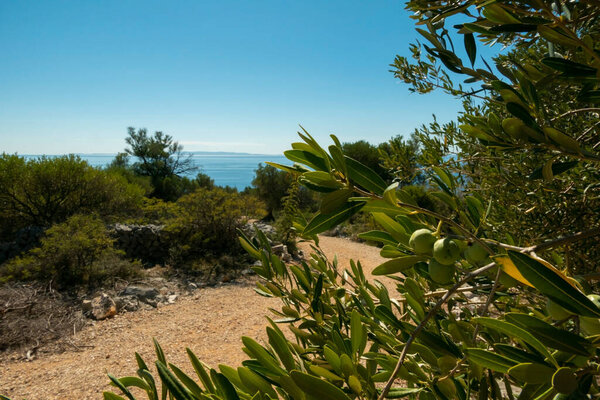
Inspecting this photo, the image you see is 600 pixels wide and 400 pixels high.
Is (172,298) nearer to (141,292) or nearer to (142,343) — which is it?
(141,292)

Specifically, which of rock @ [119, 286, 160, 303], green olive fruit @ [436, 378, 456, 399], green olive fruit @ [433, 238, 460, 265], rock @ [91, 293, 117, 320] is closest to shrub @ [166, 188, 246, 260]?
rock @ [119, 286, 160, 303]

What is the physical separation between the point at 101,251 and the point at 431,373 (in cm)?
688

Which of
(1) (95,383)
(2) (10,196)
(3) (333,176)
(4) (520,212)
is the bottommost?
(1) (95,383)

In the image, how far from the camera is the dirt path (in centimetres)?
326

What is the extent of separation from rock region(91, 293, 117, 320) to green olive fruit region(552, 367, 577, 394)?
5668mm

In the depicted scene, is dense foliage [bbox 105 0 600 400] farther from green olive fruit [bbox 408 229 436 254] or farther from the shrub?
the shrub

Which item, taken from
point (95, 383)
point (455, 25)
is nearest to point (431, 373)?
point (455, 25)

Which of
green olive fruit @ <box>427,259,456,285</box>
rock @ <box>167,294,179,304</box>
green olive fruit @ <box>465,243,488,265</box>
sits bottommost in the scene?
rock @ <box>167,294,179,304</box>

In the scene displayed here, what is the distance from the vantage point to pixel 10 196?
25.3ft

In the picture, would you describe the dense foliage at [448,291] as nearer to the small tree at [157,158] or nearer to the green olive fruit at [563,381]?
the green olive fruit at [563,381]

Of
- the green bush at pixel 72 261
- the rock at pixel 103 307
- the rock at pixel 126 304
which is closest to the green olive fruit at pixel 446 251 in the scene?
the rock at pixel 103 307

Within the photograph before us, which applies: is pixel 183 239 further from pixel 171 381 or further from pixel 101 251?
pixel 171 381

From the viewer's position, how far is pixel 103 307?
15.8 ft

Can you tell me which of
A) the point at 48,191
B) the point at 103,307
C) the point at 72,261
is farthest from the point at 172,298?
the point at 48,191
